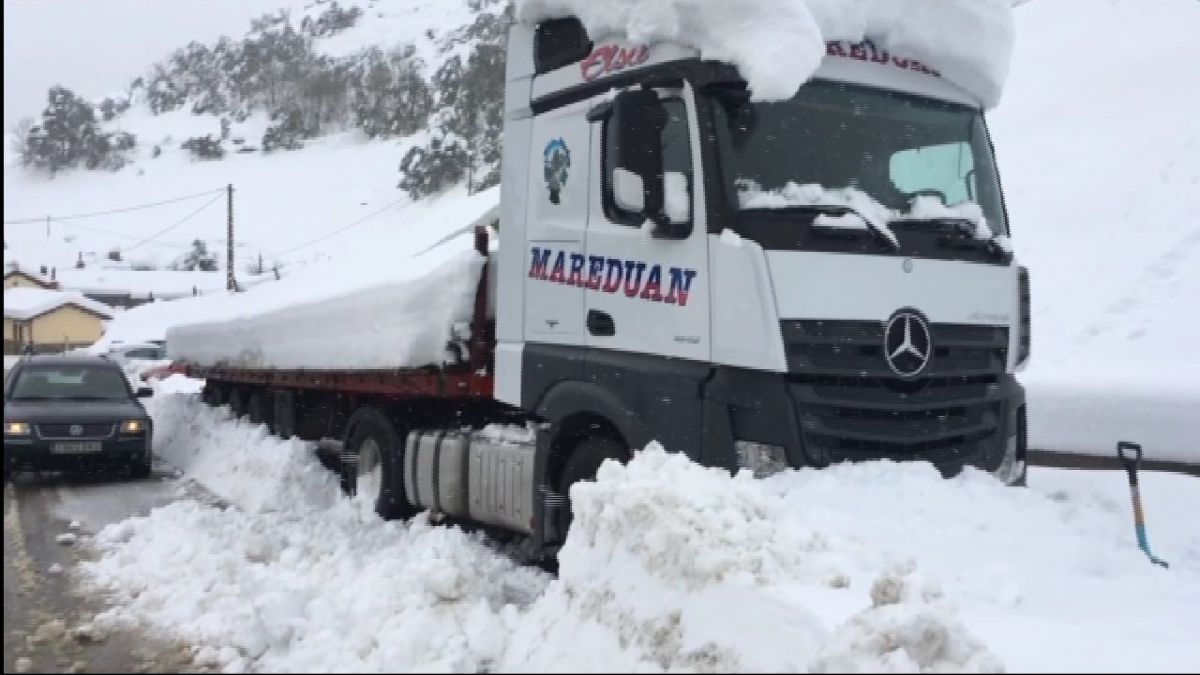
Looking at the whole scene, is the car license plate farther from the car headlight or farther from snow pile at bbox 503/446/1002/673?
snow pile at bbox 503/446/1002/673

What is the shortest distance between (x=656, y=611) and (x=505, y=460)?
3030 millimetres

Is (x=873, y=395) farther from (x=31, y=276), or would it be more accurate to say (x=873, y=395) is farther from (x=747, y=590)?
(x=31, y=276)

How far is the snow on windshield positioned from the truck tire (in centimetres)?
409

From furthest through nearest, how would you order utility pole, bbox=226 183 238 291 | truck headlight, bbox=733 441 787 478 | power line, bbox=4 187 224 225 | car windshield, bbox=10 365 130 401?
1. utility pole, bbox=226 183 238 291
2. car windshield, bbox=10 365 130 401
3. truck headlight, bbox=733 441 787 478
4. power line, bbox=4 187 224 225

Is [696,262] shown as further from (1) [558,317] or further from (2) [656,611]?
(2) [656,611]

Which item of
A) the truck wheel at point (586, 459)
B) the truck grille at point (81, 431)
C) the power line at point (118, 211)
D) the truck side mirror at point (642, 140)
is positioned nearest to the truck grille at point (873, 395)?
the truck side mirror at point (642, 140)

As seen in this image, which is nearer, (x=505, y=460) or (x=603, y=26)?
(x=603, y=26)

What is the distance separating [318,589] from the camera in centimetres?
527

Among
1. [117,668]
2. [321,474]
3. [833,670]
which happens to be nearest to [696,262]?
[833,670]

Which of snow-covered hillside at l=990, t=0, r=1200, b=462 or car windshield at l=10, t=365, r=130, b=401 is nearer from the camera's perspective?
car windshield at l=10, t=365, r=130, b=401

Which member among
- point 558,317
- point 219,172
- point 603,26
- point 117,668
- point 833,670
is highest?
point 219,172

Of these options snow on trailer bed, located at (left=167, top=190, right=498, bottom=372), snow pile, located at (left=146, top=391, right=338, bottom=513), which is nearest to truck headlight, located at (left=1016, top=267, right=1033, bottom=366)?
snow on trailer bed, located at (left=167, top=190, right=498, bottom=372)

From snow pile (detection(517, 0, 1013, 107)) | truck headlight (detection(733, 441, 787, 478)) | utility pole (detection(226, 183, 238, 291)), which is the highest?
utility pole (detection(226, 183, 238, 291))

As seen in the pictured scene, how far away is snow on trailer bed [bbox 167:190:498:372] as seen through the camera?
24.1ft
